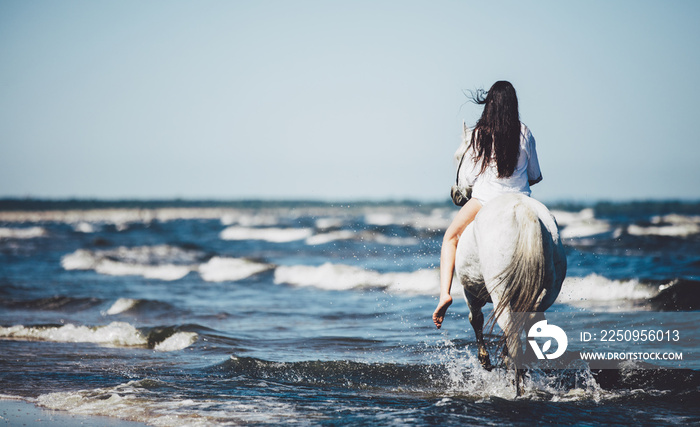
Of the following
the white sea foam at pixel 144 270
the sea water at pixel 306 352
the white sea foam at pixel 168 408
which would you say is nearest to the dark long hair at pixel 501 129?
the sea water at pixel 306 352

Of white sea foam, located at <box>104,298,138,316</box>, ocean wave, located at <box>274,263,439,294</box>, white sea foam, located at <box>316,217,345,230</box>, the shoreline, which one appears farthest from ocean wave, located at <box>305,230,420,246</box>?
the shoreline

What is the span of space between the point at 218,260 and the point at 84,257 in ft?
15.4

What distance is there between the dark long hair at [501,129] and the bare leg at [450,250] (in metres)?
0.33

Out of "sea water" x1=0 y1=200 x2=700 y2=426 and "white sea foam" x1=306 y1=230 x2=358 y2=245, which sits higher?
"sea water" x1=0 y1=200 x2=700 y2=426

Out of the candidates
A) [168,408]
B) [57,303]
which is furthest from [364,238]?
[168,408]

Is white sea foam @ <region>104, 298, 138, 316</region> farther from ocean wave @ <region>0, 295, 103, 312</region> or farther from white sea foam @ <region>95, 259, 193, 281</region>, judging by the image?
white sea foam @ <region>95, 259, 193, 281</region>

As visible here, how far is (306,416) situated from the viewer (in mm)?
4344

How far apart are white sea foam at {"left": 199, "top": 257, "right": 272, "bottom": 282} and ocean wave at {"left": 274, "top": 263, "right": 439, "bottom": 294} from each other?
2.68 feet

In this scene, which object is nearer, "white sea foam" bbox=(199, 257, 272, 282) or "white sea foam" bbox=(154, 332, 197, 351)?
"white sea foam" bbox=(154, 332, 197, 351)

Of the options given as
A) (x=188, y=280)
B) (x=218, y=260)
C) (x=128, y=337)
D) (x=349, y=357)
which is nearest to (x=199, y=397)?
(x=349, y=357)

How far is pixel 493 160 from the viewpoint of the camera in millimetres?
4250

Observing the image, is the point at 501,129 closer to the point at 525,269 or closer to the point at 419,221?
the point at 525,269

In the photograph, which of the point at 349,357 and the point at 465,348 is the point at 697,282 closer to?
the point at 465,348

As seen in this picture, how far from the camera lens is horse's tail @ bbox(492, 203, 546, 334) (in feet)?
12.4
